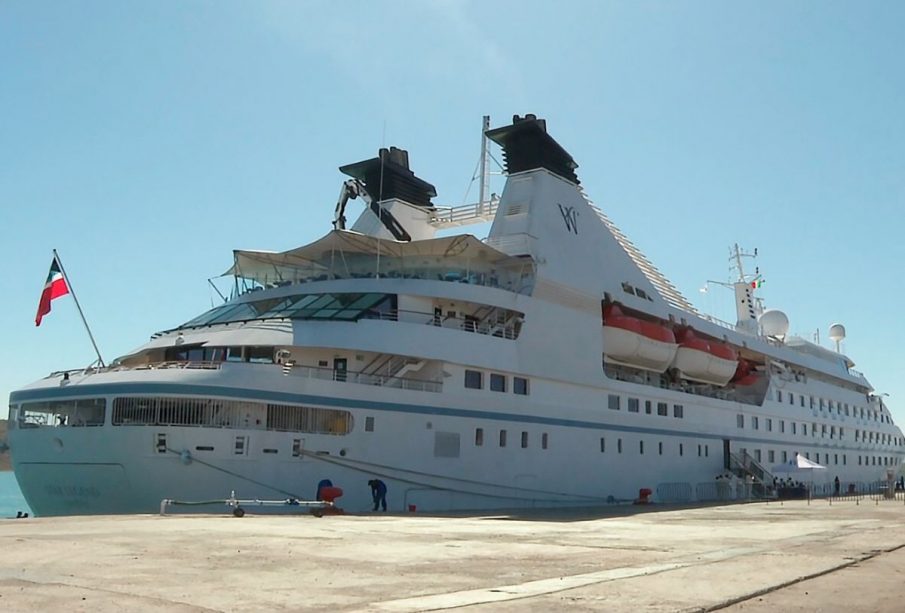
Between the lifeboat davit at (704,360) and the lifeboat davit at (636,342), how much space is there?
5.55 ft

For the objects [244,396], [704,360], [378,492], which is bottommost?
[378,492]

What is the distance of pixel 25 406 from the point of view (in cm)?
2498

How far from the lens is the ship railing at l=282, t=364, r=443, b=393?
24172 millimetres

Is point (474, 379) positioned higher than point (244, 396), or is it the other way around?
point (474, 379)

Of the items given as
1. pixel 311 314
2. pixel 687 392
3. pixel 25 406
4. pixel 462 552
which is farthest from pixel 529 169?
pixel 462 552

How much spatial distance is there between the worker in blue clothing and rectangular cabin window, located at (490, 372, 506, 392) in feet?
21.8

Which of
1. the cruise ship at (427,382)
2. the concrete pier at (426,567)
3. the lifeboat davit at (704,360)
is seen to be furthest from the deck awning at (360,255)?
the concrete pier at (426,567)

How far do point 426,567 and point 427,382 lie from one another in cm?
1666

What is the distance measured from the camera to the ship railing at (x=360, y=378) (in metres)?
24.2

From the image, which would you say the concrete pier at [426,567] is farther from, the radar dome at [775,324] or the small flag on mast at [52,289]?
the radar dome at [775,324]

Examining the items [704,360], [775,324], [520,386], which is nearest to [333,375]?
[520,386]

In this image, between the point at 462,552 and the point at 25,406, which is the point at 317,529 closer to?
the point at 462,552

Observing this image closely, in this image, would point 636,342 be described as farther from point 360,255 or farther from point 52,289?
point 52,289

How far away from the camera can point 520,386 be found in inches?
1193
